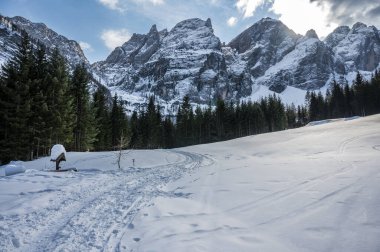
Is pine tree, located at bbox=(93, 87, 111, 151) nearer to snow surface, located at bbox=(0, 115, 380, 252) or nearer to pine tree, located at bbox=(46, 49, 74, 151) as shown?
pine tree, located at bbox=(46, 49, 74, 151)

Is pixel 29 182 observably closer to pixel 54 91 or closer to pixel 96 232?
pixel 96 232

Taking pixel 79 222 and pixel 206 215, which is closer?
pixel 79 222

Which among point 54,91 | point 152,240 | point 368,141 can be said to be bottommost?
point 152,240

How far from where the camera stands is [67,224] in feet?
27.3

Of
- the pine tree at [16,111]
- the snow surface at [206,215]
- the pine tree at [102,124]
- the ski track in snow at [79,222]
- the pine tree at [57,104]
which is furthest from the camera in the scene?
the pine tree at [102,124]

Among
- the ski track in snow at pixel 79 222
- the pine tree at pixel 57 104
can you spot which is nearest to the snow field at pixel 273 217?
the ski track in snow at pixel 79 222

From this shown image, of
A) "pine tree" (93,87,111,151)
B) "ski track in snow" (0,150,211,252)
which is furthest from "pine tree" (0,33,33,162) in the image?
"ski track in snow" (0,150,211,252)

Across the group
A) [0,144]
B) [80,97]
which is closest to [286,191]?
[0,144]

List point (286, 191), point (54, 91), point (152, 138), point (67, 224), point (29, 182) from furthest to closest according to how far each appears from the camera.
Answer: point (152, 138) → point (54, 91) → point (29, 182) → point (286, 191) → point (67, 224)

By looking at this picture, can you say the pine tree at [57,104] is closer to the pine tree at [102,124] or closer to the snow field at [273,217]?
the pine tree at [102,124]

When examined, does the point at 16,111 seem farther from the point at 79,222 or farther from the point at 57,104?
the point at 79,222

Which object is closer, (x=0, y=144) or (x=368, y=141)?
(x=368, y=141)

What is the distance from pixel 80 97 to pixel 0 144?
15.8 metres

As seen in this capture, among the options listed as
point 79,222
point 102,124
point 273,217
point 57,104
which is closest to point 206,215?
point 273,217
